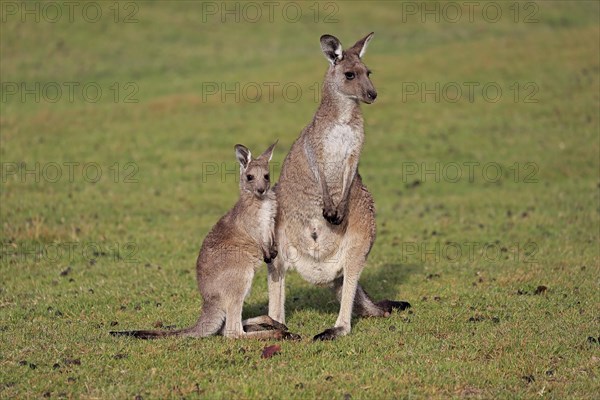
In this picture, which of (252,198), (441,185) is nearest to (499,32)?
(441,185)

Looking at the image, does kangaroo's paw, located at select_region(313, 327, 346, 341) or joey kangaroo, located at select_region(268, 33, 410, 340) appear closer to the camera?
kangaroo's paw, located at select_region(313, 327, 346, 341)

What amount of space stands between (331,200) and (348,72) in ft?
4.31

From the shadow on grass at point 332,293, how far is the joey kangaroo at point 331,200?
1.14m

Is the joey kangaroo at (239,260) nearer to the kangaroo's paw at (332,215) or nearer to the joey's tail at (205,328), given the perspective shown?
the joey's tail at (205,328)

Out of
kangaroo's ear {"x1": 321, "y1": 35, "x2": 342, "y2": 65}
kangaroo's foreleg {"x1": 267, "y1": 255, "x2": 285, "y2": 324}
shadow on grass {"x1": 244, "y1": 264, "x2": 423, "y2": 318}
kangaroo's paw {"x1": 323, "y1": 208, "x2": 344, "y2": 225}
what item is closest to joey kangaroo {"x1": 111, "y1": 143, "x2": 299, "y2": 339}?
kangaroo's foreleg {"x1": 267, "y1": 255, "x2": 285, "y2": 324}

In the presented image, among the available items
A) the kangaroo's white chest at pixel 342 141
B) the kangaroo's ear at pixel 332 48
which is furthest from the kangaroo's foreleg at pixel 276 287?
the kangaroo's ear at pixel 332 48

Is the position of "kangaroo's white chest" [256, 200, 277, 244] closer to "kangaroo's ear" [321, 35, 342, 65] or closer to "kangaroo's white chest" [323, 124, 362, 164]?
"kangaroo's white chest" [323, 124, 362, 164]

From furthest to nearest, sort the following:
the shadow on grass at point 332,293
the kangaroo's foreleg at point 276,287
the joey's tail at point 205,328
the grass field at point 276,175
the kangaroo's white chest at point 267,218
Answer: the shadow on grass at point 332,293, the kangaroo's foreleg at point 276,287, the kangaroo's white chest at point 267,218, the joey's tail at point 205,328, the grass field at point 276,175

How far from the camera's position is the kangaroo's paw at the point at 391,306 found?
31.4 ft

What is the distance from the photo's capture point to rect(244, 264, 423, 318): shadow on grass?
10.2 metres

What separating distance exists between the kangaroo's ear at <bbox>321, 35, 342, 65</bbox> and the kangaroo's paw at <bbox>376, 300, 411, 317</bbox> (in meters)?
2.80

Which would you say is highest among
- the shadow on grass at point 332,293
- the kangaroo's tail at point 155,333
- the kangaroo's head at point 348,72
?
the kangaroo's head at point 348,72

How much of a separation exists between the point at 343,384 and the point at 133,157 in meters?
14.0

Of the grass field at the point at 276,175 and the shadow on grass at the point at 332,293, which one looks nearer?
the grass field at the point at 276,175
